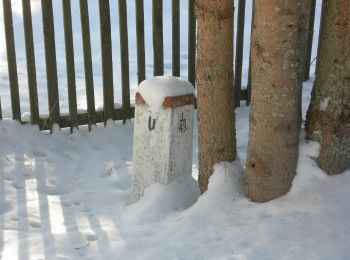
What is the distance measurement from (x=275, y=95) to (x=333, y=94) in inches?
14.3

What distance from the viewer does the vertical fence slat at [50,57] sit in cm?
489

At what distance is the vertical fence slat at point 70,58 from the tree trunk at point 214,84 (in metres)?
1.95

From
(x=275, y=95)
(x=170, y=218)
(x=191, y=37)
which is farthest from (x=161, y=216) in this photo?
(x=191, y=37)

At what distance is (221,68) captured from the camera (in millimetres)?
3371

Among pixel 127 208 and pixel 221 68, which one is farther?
pixel 127 208

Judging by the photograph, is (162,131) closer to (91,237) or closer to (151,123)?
(151,123)

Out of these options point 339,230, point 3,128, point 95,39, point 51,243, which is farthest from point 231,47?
point 95,39

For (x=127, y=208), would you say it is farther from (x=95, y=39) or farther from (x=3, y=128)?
(x=95, y=39)

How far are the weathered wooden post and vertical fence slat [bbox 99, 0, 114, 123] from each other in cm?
158

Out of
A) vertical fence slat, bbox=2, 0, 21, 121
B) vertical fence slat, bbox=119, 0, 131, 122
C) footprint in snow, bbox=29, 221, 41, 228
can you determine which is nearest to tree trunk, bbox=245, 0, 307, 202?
footprint in snow, bbox=29, 221, 41, 228

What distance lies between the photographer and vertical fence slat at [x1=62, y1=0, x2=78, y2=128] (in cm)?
491

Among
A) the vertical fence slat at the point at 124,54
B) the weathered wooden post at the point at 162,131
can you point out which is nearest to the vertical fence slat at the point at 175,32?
the vertical fence slat at the point at 124,54

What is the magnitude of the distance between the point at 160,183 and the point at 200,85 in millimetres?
789

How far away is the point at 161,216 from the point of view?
3.51m
